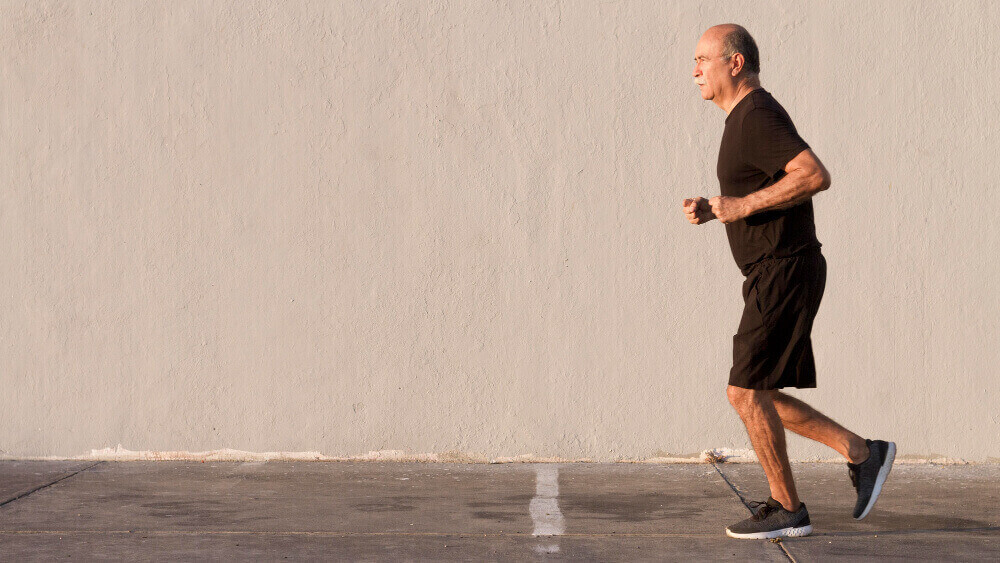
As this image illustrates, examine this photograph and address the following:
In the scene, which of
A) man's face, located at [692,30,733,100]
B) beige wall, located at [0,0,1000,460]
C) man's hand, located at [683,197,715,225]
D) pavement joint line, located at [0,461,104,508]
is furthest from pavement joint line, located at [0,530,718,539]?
man's face, located at [692,30,733,100]

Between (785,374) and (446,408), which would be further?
(446,408)

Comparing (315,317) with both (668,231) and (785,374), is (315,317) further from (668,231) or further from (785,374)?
(785,374)

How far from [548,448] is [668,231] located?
1.32 metres

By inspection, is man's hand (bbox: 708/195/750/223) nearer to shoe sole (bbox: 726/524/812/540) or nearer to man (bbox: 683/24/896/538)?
man (bbox: 683/24/896/538)

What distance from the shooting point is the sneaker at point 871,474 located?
4027mm

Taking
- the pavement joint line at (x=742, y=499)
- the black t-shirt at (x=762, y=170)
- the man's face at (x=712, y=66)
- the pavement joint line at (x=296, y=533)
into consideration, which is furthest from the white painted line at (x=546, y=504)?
the man's face at (x=712, y=66)

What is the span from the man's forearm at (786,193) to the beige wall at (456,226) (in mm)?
1873

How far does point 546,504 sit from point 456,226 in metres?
1.71

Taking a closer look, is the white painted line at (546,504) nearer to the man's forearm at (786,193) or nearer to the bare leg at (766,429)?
the bare leg at (766,429)

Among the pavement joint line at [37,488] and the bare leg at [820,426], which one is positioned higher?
the bare leg at [820,426]

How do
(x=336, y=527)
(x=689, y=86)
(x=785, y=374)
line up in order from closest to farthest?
1. (x=785, y=374)
2. (x=336, y=527)
3. (x=689, y=86)

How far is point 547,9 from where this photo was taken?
5.76m

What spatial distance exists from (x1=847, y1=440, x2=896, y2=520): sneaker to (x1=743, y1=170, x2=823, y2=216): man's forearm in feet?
3.21

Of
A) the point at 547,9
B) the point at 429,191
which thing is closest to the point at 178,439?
the point at 429,191
